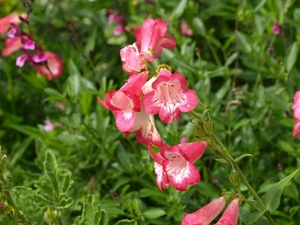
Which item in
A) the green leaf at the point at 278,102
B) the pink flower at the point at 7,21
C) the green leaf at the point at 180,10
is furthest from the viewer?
the pink flower at the point at 7,21

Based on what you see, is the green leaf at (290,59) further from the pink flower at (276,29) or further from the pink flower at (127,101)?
the pink flower at (127,101)

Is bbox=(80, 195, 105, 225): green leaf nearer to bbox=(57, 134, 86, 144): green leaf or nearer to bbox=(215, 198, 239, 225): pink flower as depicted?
bbox=(215, 198, 239, 225): pink flower

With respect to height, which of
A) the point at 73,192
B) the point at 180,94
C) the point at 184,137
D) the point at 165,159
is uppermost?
the point at 180,94

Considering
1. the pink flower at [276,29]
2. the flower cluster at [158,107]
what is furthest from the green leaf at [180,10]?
the flower cluster at [158,107]

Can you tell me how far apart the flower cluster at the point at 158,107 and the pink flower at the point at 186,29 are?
4.02ft

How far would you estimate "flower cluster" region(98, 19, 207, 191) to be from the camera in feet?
3.95

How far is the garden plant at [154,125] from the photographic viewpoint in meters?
1.25

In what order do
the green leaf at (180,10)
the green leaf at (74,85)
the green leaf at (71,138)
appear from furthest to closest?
the green leaf at (180,10) → the green leaf at (74,85) → the green leaf at (71,138)

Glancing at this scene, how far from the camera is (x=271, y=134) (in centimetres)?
199

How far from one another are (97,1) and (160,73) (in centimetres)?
169

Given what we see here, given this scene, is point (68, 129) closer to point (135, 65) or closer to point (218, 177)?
point (218, 177)

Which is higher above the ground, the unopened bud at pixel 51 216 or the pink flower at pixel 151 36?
the pink flower at pixel 151 36

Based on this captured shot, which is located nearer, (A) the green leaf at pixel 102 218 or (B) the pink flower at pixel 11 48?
(A) the green leaf at pixel 102 218

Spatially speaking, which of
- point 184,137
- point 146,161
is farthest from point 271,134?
point 146,161
